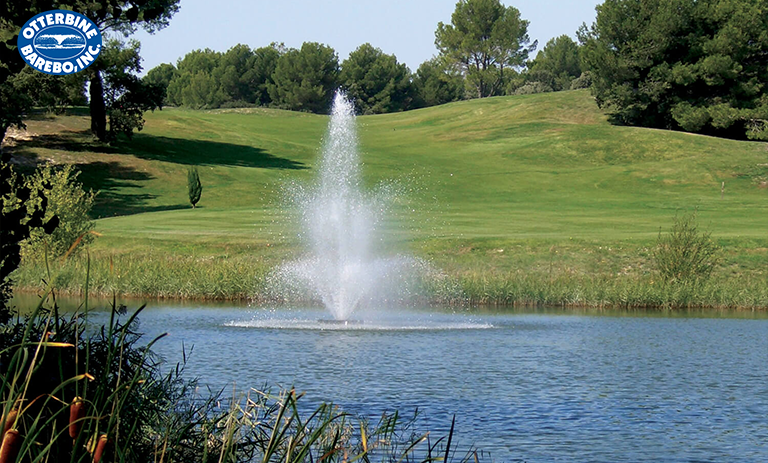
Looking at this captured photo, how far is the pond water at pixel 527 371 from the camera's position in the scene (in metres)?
13.7

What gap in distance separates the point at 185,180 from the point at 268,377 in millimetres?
47101

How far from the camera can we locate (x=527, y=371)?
739 inches

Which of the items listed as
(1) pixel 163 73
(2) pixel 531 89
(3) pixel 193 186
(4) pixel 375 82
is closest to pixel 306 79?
(4) pixel 375 82

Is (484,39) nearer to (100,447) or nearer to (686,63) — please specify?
(686,63)

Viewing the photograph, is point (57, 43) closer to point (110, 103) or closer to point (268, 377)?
point (268, 377)

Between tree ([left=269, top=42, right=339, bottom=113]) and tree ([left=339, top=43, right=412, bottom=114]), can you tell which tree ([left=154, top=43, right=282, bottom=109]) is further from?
tree ([left=339, top=43, right=412, bottom=114])

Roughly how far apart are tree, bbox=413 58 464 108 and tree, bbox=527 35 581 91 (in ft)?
35.4

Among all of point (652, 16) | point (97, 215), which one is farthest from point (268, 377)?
point (652, 16)

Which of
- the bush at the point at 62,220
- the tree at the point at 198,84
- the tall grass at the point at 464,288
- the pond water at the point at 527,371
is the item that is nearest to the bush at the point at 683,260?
the tall grass at the point at 464,288

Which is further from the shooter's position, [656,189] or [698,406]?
[656,189]

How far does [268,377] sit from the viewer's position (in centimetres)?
1695

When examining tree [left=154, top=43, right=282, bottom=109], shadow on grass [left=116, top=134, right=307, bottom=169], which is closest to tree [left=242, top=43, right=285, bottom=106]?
tree [left=154, top=43, right=282, bottom=109]

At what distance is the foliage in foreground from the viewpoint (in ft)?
15.0

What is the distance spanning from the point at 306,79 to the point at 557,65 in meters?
40.1
